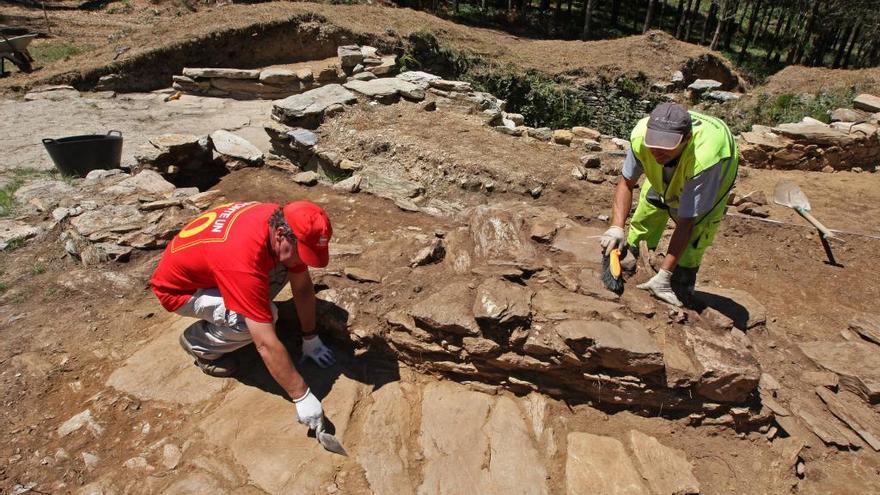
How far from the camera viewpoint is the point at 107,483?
2350 millimetres

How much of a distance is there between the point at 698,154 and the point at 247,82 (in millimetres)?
9146

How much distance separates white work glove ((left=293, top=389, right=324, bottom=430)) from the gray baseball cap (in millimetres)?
2193

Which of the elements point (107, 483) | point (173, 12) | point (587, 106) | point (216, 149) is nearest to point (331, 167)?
point (216, 149)

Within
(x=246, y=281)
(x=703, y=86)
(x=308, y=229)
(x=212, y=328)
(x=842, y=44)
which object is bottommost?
(x=842, y=44)

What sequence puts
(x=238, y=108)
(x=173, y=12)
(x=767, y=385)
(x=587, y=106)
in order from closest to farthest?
(x=767, y=385) < (x=238, y=108) < (x=587, y=106) < (x=173, y=12)

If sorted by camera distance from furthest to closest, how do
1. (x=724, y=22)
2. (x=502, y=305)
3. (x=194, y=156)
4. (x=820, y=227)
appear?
1. (x=724, y=22)
2. (x=194, y=156)
3. (x=820, y=227)
4. (x=502, y=305)

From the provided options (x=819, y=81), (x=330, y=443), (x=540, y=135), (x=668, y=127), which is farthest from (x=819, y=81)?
(x=330, y=443)

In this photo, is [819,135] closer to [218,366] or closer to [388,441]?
[388,441]

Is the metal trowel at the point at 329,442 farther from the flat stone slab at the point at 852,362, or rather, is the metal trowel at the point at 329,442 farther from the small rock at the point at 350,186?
the flat stone slab at the point at 852,362

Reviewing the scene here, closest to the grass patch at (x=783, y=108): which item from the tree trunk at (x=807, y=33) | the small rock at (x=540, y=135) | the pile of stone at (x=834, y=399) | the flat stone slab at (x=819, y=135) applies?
the flat stone slab at (x=819, y=135)

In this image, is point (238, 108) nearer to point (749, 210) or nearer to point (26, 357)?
point (26, 357)

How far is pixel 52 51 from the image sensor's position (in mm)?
11812

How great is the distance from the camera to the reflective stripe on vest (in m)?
2.66

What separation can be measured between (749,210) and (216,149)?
6.14 m
